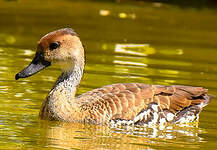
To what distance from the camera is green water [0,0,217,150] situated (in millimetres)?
9773

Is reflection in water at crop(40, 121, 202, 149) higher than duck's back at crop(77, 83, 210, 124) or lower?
lower

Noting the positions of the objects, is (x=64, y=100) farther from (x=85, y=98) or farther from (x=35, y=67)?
(x=35, y=67)

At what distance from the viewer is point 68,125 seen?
1044 centimetres

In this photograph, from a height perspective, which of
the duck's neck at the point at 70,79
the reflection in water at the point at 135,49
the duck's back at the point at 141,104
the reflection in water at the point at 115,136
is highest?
the reflection in water at the point at 135,49

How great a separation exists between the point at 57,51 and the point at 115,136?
5.72 ft

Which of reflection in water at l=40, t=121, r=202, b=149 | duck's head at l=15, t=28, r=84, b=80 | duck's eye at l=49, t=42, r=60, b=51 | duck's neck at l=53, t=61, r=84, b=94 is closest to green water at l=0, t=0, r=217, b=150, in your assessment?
reflection in water at l=40, t=121, r=202, b=149

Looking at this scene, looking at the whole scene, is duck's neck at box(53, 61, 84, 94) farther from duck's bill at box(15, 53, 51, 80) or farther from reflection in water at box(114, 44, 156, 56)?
reflection in water at box(114, 44, 156, 56)

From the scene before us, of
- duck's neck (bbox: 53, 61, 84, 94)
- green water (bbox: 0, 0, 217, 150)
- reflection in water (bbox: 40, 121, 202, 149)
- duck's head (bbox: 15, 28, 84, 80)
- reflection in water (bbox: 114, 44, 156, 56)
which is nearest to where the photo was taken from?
reflection in water (bbox: 40, 121, 202, 149)

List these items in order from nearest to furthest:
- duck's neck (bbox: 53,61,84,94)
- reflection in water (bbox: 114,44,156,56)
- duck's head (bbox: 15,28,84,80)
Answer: duck's head (bbox: 15,28,84,80) → duck's neck (bbox: 53,61,84,94) → reflection in water (bbox: 114,44,156,56)

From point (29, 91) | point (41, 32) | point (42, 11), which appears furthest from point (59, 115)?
point (42, 11)

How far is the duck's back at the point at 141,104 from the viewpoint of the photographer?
1058 cm

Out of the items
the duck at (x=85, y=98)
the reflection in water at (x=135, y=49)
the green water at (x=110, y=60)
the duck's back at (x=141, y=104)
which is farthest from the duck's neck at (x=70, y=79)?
the reflection in water at (x=135, y=49)

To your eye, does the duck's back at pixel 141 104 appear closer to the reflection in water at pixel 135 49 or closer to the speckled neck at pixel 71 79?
the speckled neck at pixel 71 79

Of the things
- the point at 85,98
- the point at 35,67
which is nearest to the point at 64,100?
the point at 85,98
